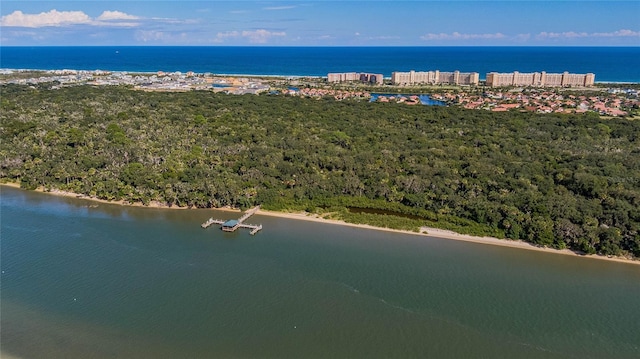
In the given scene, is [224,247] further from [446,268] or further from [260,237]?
[446,268]

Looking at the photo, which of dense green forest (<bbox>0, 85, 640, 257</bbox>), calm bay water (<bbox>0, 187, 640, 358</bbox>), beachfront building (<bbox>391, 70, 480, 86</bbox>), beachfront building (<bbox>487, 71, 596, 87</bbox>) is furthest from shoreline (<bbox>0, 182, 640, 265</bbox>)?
beachfront building (<bbox>487, 71, 596, 87</bbox>)

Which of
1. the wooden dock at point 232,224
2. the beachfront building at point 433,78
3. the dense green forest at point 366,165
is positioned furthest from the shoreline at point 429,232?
the beachfront building at point 433,78

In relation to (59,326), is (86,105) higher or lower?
higher

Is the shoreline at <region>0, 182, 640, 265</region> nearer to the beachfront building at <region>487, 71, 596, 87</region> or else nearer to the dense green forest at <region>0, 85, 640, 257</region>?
the dense green forest at <region>0, 85, 640, 257</region>

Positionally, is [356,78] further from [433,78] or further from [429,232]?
[429,232]

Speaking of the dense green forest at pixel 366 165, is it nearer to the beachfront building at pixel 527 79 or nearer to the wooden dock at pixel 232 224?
the wooden dock at pixel 232 224

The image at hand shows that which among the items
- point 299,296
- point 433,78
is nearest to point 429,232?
point 299,296

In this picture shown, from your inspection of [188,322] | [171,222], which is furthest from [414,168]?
[188,322]
